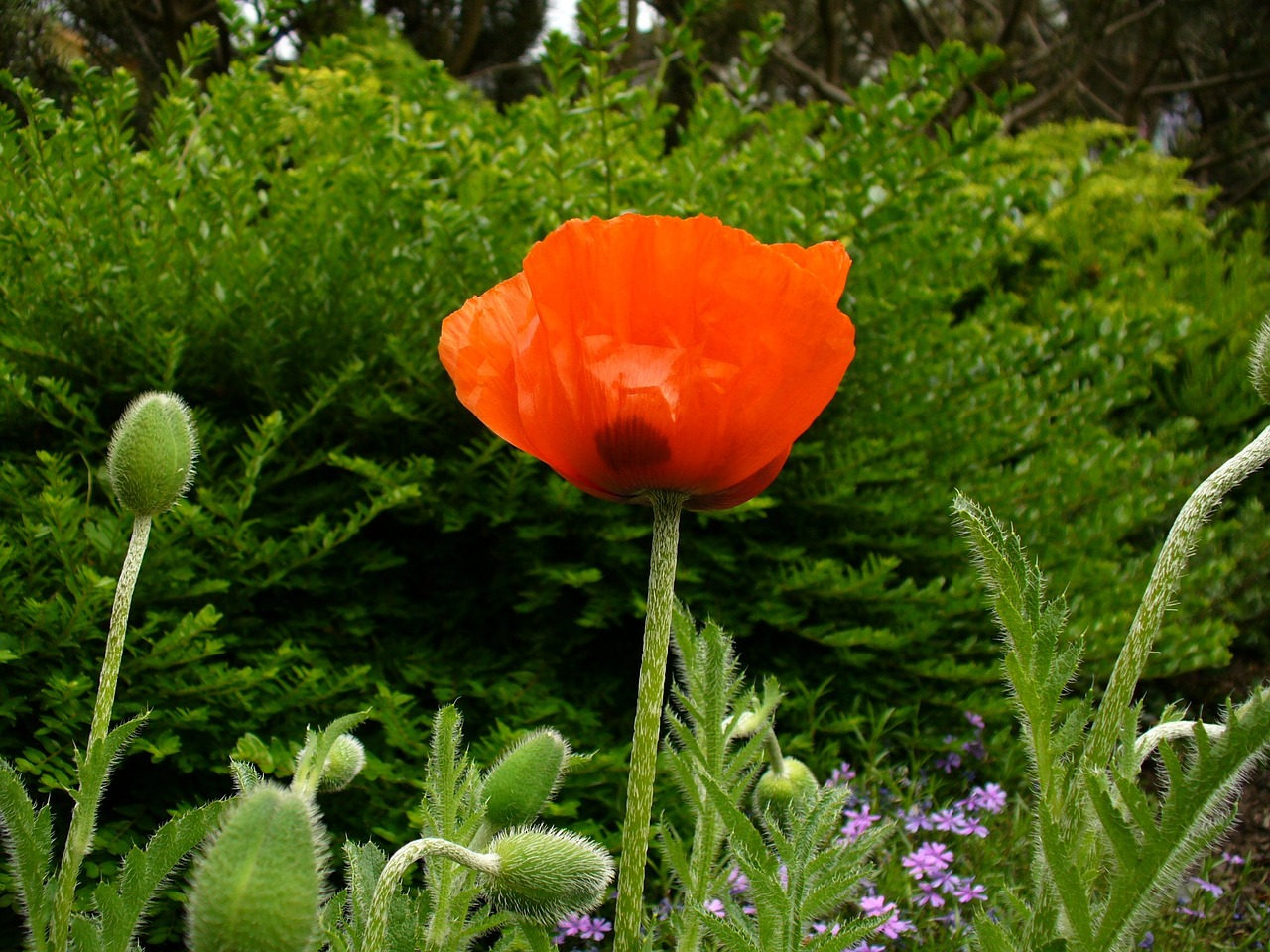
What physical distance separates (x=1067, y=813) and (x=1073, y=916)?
3.8 inches

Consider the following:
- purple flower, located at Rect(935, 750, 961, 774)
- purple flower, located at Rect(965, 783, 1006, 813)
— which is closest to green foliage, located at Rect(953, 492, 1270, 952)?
purple flower, located at Rect(965, 783, 1006, 813)

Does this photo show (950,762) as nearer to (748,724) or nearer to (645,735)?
(748,724)

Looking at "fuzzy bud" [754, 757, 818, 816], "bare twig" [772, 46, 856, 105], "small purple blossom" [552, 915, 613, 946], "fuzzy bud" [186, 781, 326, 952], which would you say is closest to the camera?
"fuzzy bud" [186, 781, 326, 952]

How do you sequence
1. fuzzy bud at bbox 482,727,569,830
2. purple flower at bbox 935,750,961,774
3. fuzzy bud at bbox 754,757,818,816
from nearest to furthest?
fuzzy bud at bbox 482,727,569,830 → fuzzy bud at bbox 754,757,818,816 → purple flower at bbox 935,750,961,774

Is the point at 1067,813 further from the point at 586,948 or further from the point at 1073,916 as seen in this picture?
the point at 586,948

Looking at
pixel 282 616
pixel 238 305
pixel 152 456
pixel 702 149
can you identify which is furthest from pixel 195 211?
pixel 152 456

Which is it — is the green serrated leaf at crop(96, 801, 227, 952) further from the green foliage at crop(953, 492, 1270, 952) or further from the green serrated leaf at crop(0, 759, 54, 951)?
the green foliage at crop(953, 492, 1270, 952)

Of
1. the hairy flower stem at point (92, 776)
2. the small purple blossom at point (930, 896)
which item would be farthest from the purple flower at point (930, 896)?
the hairy flower stem at point (92, 776)

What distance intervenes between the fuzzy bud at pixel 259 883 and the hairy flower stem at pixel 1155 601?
46 cm

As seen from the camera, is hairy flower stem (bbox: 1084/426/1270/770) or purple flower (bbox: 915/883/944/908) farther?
purple flower (bbox: 915/883/944/908)

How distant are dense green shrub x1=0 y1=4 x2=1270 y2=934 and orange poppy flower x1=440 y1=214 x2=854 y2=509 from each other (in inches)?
33.8

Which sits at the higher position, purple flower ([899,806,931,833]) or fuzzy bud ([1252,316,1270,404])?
fuzzy bud ([1252,316,1270,404])

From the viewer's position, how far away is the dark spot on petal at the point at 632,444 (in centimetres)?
67

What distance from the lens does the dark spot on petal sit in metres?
0.67
